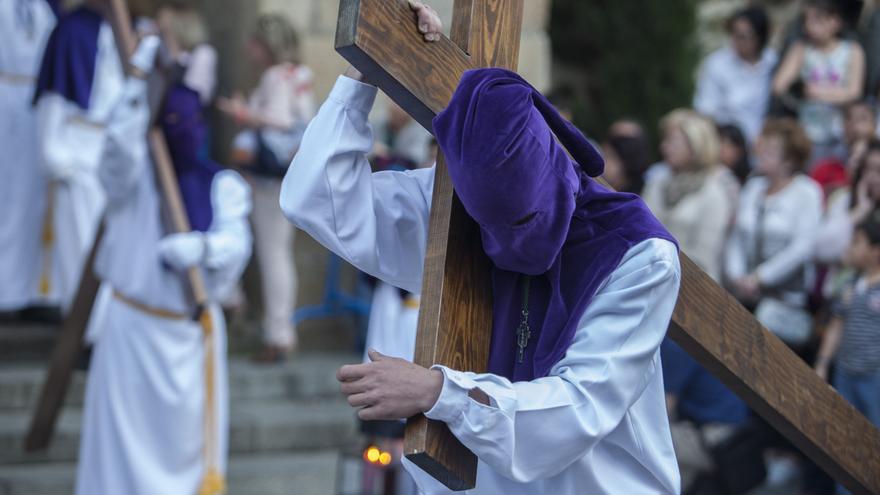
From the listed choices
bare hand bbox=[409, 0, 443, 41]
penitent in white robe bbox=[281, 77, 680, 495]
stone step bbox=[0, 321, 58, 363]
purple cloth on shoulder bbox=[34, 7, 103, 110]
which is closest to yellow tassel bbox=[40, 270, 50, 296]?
stone step bbox=[0, 321, 58, 363]

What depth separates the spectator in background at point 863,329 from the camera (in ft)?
20.1

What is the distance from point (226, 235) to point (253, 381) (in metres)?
2.06

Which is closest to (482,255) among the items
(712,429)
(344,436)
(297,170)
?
(297,170)

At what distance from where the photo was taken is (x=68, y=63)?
750 cm

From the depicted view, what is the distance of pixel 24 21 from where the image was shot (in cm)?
797

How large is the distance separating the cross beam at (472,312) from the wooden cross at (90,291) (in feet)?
10.7

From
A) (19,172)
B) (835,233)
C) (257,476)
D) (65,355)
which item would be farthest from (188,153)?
(835,233)

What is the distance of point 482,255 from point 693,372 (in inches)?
149

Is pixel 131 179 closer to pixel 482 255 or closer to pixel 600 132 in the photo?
pixel 482 255

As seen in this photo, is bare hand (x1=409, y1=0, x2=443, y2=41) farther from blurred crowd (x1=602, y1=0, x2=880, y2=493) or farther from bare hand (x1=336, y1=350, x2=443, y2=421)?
blurred crowd (x1=602, y1=0, x2=880, y2=493)

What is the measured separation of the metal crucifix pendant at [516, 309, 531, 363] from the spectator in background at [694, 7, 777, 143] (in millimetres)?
6501

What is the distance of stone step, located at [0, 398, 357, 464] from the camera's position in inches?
275

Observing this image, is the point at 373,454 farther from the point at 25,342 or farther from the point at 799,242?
the point at 25,342

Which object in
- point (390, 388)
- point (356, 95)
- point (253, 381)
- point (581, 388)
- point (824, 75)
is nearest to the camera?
point (390, 388)
